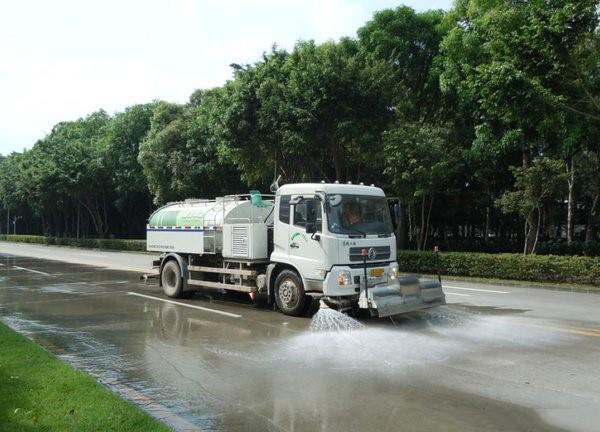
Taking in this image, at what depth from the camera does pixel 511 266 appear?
65.3 feet

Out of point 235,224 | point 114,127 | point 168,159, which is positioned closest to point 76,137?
point 114,127

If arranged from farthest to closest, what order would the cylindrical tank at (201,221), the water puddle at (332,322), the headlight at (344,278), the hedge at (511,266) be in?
the hedge at (511,266)
the cylindrical tank at (201,221)
the headlight at (344,278)
the water puddle at (332,322)

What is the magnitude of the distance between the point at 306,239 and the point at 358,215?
3.73ft

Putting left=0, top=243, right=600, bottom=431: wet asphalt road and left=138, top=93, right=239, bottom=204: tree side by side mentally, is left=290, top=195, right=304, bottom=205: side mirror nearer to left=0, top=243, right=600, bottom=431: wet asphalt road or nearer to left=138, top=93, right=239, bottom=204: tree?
left=0, top=243, right=600, bottom=431: wet asphalt road

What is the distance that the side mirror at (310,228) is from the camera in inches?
425

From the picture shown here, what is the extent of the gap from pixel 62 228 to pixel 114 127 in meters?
30.1

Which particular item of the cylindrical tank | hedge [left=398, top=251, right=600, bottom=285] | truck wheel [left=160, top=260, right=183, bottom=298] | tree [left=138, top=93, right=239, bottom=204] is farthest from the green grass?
tree [left=138, top=93, right=239, bottom=204]

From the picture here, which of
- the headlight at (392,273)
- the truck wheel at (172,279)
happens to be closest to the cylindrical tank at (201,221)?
the truck wheel at (172,279)

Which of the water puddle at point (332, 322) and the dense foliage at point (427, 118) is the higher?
the dense foliage at point (427, 118)

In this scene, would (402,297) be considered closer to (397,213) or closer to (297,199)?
(397,213)

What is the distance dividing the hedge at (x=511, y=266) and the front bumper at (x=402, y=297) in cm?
559

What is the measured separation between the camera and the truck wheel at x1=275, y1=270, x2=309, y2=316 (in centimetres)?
1120

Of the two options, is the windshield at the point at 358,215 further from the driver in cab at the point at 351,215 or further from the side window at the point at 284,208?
the side window at the point at 284,208

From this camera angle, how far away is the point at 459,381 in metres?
6.79
